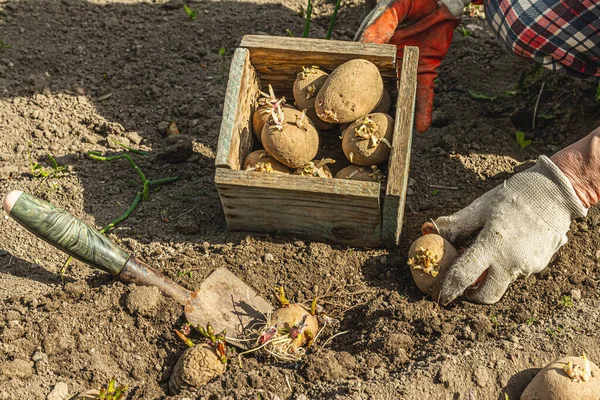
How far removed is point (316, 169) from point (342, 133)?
0.23 metres

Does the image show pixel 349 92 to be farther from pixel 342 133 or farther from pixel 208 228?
pixel 208 228

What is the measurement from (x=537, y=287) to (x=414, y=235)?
0.54 metres

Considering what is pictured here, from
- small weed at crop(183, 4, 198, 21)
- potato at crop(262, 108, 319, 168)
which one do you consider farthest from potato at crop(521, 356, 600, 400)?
small weed at crop(183, 4, 198, 21)

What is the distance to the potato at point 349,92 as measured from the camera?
2961mm

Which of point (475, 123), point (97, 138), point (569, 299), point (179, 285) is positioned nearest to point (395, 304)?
point (569, 299)

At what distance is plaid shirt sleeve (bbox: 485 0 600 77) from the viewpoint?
3.25 meters

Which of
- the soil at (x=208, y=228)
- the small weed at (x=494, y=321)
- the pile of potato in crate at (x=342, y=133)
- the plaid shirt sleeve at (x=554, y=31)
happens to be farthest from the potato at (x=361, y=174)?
the plaid shirt sleeve at (x=554, y=31)

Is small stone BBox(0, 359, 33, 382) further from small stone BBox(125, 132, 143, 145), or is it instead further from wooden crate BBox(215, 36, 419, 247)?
small stone BBox(125, 132, 143, 145)

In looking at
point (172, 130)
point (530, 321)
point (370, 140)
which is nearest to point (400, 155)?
point (370, 140)

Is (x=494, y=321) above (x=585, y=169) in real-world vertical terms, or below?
below

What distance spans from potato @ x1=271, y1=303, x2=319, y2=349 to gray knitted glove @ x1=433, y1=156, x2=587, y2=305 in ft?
1.58

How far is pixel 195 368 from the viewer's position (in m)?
2.59

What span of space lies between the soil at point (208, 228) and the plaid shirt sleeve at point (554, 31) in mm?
315

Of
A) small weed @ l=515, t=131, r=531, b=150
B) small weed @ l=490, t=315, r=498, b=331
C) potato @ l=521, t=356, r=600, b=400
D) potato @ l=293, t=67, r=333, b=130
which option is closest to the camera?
potato @ l=521, t=356, r=600, b=400
